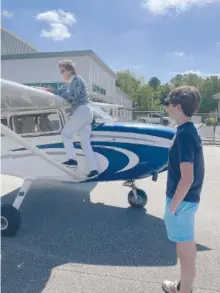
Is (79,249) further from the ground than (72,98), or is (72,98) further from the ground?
(72,98)

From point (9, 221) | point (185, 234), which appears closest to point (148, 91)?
point (9, 221)

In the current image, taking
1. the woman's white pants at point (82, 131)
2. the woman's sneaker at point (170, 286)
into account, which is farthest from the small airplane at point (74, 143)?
the woman's sneaker at point (170, 286)

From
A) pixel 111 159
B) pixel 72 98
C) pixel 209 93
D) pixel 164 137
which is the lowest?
pixel 111 159

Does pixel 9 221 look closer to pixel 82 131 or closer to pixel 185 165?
pixel 82 131

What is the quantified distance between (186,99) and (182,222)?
93 centimetres

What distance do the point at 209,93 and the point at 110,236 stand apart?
72.0m

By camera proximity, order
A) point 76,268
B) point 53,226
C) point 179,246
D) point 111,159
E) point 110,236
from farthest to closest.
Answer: point 111,159
point 53,226
point 110,236
point 76,268
point 179,246

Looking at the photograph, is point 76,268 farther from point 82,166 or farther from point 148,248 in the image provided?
point 82,166

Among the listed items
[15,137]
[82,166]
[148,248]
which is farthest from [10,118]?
[148,248]

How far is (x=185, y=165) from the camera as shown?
207cm

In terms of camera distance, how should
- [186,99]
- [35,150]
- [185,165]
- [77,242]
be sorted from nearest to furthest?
[185,165] < [186,99] < [77,242] < [35,150]

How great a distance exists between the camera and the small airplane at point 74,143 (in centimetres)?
428

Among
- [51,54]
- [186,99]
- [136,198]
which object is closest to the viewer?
[186,99]

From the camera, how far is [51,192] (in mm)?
5988
